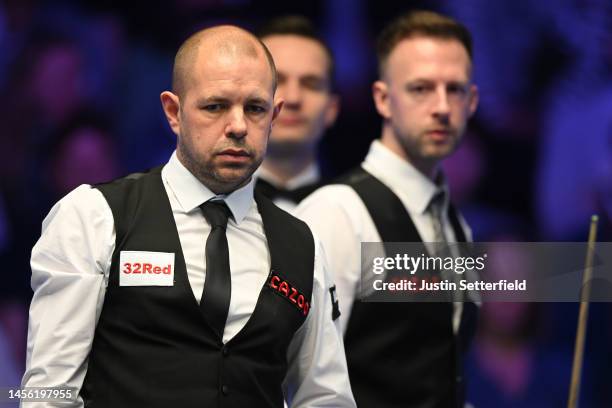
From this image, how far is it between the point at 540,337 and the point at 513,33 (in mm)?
1371

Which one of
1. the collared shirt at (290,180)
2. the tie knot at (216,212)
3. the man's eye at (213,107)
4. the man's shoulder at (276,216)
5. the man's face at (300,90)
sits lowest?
the tie knot at (216,212)

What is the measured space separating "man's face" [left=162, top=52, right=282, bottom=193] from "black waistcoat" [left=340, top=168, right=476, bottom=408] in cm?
77

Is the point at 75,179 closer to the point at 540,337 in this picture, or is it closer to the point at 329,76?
the point at 329,76

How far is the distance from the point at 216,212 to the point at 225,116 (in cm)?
25

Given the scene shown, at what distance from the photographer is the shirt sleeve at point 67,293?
7.90 ft

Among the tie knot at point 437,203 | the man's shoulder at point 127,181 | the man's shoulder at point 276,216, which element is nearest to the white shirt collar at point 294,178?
the tie knot at point 437,203

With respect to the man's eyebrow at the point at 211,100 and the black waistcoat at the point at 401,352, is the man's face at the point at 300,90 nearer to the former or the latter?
the black waistcoat at the point at 401,352

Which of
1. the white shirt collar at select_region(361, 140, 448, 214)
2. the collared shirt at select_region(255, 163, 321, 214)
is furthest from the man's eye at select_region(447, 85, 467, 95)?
the collared shirt at select_region(255, 163, 321, 214)

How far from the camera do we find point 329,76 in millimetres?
4062

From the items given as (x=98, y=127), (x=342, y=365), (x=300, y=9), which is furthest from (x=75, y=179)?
(x=342, y=365)

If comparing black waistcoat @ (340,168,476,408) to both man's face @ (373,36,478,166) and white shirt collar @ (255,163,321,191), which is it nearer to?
man's face @ (373,36,478,166)

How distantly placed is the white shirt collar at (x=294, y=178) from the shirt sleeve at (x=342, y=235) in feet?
2.31

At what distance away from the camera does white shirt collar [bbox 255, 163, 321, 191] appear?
403 cm

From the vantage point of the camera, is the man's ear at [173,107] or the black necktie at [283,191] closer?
the man's ear at [173,107]
